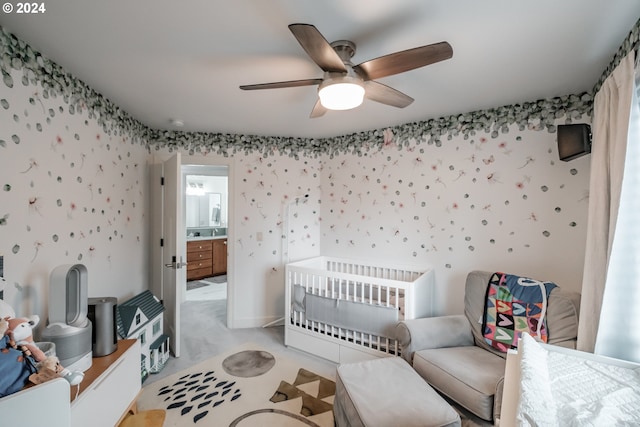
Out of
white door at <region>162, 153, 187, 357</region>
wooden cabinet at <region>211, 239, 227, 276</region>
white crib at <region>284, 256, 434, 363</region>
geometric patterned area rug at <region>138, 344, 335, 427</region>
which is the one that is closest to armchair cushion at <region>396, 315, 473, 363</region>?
white crib at <region>284, 256, 434, 363</region>

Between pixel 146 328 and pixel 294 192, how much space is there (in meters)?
2.08

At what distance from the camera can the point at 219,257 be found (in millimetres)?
6199

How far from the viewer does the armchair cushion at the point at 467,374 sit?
1.63 m

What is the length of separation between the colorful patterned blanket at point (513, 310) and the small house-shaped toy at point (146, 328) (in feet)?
8.58

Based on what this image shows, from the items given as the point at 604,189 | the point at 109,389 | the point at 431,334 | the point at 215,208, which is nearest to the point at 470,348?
the point at 431,334

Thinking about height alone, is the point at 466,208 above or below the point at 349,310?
above

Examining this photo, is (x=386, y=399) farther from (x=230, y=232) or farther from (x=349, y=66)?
(x=230, y=232)

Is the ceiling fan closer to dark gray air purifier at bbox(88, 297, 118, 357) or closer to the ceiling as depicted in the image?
the ceiling

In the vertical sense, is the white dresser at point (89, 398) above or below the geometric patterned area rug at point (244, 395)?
above

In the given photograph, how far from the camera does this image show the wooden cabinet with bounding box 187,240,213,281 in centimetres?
558

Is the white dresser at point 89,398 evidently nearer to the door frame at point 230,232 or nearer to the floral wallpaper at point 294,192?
the floral wallpaper at point 294,192

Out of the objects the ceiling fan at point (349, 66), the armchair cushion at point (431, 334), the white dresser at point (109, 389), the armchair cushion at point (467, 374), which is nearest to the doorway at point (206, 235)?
the white dresser at point (109, 389)

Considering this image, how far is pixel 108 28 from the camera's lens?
4.72 feet

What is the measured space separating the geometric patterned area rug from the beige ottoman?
15.2 inches
